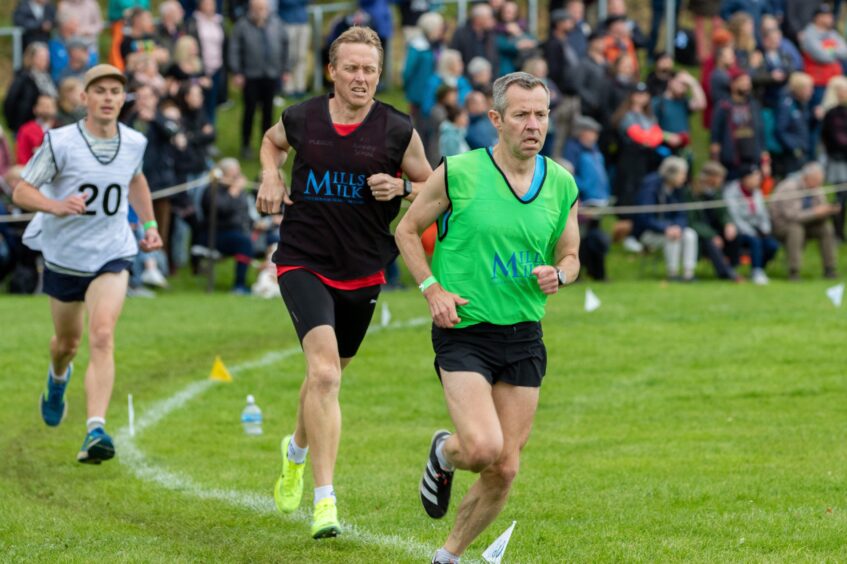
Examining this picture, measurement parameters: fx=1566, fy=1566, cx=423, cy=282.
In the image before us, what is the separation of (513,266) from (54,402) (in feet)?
17.6

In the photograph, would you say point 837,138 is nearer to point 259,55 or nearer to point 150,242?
point 259,55

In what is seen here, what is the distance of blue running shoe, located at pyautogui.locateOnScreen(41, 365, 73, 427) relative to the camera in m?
11.4

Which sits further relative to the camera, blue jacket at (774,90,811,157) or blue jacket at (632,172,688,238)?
blue jacket at (774,90,811,157)

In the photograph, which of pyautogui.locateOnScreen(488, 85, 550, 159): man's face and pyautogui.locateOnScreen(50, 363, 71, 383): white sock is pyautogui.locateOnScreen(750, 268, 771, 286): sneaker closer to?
pyautogui.locateOnScreen(50, 363, 71, 383): white sock

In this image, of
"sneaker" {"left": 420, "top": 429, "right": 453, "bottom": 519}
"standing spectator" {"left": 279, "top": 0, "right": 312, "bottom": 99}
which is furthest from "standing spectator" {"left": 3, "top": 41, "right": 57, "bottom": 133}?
"sneaker" {"left": 420, "top": 429, "right": 453, "bottom": 519}

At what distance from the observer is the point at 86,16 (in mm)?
23234

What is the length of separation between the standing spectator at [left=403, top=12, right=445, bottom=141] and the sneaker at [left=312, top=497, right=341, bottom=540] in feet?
50.2

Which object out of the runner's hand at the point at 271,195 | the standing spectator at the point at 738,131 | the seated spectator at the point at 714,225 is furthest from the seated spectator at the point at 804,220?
the runner's hand at the point at 271,195

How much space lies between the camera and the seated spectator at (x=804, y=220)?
21.5 metres

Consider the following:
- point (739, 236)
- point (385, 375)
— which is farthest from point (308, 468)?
point (739, 236)

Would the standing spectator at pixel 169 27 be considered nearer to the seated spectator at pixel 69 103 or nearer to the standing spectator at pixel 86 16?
the standing spectator at pixel 86 16

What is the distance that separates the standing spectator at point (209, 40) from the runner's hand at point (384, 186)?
15133 mm

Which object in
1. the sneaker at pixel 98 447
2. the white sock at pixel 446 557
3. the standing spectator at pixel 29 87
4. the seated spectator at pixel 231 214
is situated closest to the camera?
the white sock at pixel 446 557

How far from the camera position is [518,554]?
26.1 feet
